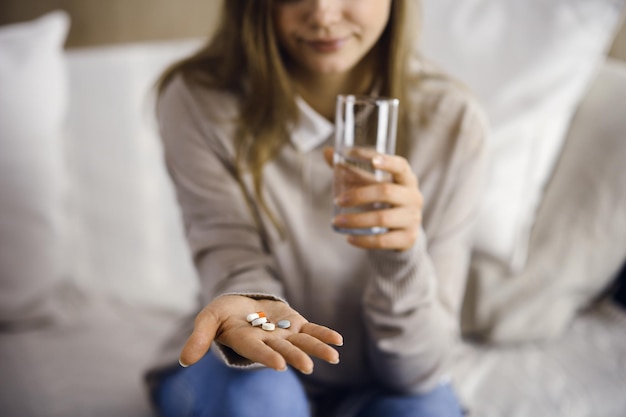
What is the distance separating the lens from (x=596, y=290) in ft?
2.91

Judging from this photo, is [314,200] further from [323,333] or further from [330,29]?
[323,333]

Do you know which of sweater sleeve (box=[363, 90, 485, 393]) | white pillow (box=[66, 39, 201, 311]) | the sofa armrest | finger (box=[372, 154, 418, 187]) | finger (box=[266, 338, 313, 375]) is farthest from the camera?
white pillow (box=[66, 39, 201, 311])

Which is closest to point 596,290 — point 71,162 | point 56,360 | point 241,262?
point 241,262

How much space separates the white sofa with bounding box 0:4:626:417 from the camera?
2.48 ft

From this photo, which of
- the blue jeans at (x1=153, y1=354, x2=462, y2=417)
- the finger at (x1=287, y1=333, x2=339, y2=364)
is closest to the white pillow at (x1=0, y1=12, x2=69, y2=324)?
the blue jeans at (x1=153, y1=354, x2=462, y2=417)

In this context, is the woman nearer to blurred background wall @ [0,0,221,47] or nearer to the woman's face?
the woman's face

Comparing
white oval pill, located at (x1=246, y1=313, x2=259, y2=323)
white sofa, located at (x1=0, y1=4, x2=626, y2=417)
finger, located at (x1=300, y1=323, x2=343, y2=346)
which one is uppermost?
finger, located at (x1=300, y1=323, x2=343, y2=346)

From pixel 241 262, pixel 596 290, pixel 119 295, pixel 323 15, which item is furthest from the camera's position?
pixel 119 295

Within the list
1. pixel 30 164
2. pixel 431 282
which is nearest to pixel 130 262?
pixel 30 164

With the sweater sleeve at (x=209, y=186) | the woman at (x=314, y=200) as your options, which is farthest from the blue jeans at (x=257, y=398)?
the sweater sleeve at (x=209, y=186)

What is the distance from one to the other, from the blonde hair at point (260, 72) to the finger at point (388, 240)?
17cm

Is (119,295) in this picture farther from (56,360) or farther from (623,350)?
(623,350)

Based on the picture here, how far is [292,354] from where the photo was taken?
1.33 ft

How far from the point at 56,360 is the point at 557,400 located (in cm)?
63
